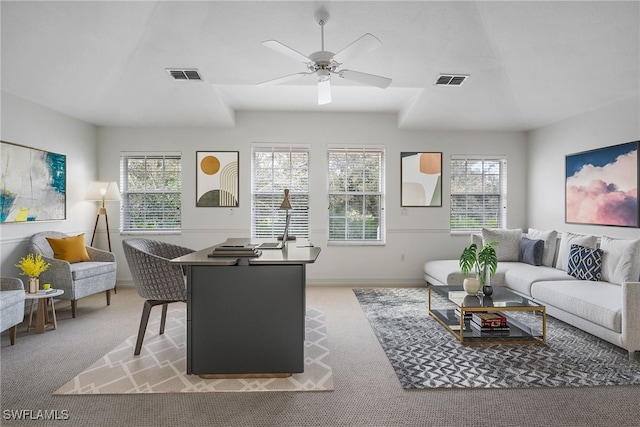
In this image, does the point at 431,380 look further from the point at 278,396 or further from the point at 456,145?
the point at 456,145

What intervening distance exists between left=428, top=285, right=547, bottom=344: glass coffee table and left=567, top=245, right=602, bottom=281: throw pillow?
73 centimetres

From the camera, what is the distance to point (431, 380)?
2.57 m

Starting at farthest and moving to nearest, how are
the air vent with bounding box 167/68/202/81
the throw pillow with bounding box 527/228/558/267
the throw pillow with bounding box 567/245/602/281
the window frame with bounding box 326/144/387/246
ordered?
the window frame with bounding box 326/144/387/246, the throw pillow with bounding box 527/228/558/267, the air vent with bounding box 167/68/202/81, the throw pillow with bounding box 567/245/602/281

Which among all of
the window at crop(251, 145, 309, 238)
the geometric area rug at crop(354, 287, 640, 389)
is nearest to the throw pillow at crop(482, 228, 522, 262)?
the geometric area rug at crop(354, 287, 640, 389)

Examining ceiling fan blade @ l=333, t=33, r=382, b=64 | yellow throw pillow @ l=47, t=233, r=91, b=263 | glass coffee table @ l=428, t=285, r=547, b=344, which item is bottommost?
glass coffee table @ l=428, t=285, r=547, b=344

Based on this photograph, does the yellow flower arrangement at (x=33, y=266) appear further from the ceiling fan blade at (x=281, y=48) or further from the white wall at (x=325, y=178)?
the ceiling fan blade at (x=281, y=48)

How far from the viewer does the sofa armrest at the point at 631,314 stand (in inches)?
113

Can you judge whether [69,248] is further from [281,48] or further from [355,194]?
[355,194]

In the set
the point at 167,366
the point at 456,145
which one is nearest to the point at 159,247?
the point at 167,366

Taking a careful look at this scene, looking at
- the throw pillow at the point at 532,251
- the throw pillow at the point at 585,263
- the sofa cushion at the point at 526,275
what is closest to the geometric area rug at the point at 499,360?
the sofa cushion at the point at 526,275

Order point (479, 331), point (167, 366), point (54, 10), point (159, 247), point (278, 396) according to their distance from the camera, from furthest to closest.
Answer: point (159, 247), point (479, 331), point (54, 10), point (167, 366), point (278, 396)

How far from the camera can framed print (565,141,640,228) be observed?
4113 millimetres

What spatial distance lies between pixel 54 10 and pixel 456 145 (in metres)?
5.23

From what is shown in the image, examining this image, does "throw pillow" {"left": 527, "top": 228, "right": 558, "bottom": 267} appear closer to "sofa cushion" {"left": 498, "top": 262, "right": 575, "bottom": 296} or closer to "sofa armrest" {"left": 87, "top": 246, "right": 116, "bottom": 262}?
"sofa cushion" {"left": 498, "top": 262, "right": 575, "bottom": 296}
